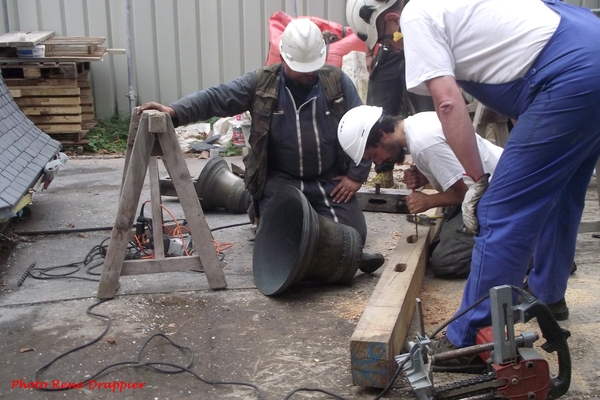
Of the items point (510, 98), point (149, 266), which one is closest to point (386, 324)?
point (510, 98)

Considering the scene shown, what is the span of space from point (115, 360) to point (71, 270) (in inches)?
59.9

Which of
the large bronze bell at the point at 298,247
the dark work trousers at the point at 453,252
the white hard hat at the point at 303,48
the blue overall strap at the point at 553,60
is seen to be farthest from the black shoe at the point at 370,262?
the blue overall strap at the point at 553,60

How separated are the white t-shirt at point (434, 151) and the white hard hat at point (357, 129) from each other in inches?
8.1

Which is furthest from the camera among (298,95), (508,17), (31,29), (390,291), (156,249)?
(31,29)

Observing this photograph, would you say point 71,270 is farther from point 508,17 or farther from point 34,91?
point 34,91

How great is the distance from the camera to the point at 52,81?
845cm

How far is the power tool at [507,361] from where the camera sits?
7.82ft

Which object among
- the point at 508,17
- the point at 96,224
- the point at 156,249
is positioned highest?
the point at 508,17

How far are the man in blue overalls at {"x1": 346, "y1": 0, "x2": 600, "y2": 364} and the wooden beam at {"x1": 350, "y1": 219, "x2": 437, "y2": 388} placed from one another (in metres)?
0.23

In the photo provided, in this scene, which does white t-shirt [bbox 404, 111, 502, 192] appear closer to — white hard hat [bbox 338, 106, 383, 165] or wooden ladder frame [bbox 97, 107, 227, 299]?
white hard hat [bbox 338, 106, 383, 165]

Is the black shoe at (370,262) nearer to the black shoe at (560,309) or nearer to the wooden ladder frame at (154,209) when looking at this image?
the wooden ladder frame at (154,209)

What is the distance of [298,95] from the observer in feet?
15.0

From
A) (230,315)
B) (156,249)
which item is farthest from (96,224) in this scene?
(230,315)

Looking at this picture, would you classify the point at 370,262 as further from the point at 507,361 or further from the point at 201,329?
the point at 507,361
